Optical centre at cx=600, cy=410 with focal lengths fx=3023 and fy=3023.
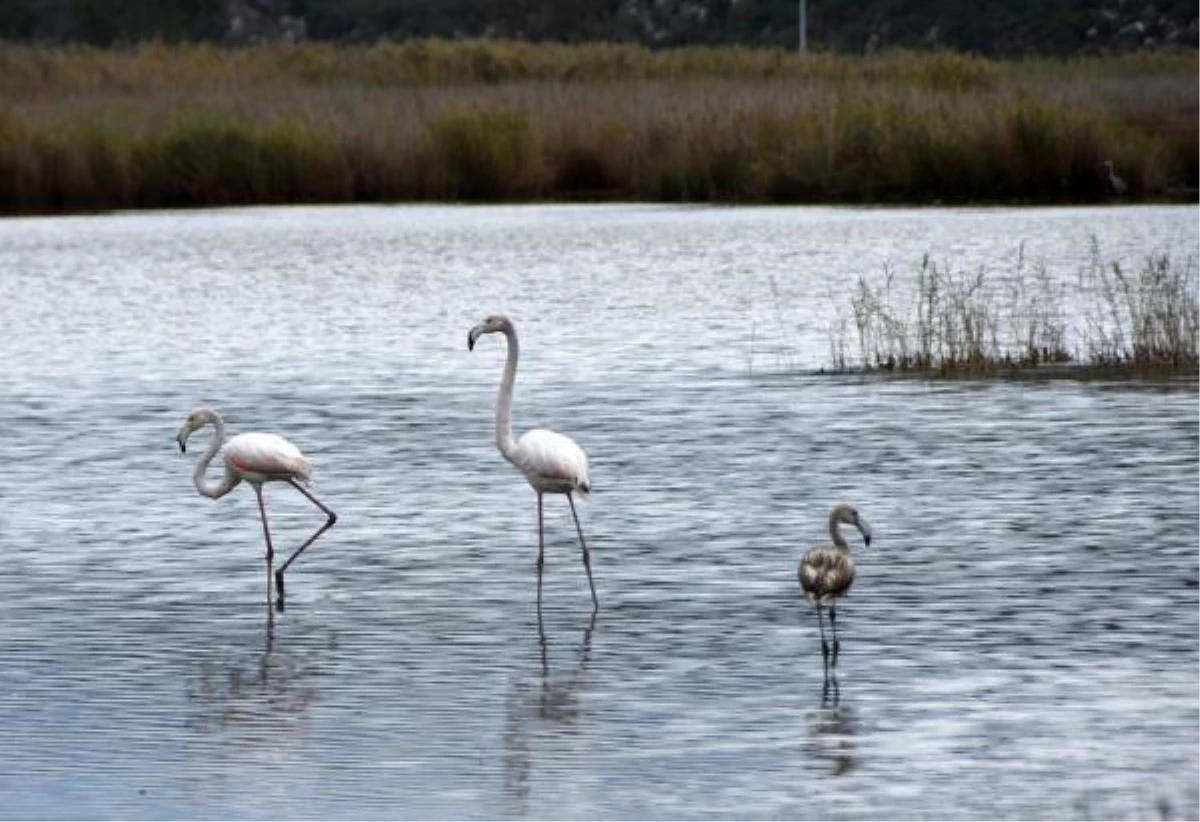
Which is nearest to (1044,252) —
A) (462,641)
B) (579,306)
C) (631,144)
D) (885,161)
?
(579,306)

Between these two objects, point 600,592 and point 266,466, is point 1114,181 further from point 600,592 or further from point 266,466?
point 600,592

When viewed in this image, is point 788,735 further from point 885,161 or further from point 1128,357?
point 885,161

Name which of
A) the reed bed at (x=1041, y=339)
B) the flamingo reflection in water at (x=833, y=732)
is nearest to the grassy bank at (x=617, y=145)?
the reed bed at (x=1041, y=339)

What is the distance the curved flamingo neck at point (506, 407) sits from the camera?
11500 mm

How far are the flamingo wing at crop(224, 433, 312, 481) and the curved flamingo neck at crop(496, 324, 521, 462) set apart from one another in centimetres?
83

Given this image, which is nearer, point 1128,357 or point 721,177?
point 1128,357

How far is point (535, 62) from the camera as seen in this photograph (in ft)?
184

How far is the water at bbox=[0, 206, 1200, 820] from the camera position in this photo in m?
8.21

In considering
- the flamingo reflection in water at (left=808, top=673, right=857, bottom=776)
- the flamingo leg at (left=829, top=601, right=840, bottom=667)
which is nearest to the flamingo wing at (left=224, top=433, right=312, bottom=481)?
the flamingo leg at (left=829, top=601, right=840, bottom=667)

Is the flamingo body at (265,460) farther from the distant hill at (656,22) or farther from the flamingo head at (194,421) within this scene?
the distant hill at (656,22)

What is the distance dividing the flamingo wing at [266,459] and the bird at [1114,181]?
2500cm

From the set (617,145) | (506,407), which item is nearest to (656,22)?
(617,145)

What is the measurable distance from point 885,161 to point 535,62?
63.6ft

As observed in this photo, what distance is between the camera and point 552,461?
11250 millimetres
